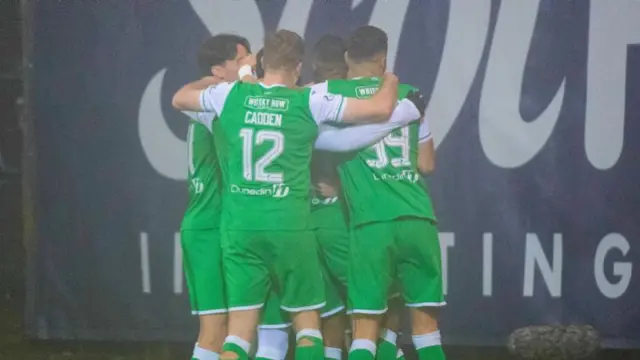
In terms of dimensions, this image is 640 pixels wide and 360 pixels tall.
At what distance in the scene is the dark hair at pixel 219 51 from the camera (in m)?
4.58

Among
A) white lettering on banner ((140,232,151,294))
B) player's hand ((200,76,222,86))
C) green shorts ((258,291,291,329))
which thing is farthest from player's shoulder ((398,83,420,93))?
white lettering on banner ((140,232,151,294))

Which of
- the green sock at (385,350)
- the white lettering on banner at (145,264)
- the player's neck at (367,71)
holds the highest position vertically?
the player's neck at (367,71)

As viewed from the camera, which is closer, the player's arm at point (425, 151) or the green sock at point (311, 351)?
the green sock at point (311, 351)

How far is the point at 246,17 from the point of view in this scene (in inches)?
194

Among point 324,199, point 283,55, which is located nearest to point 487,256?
point 324,199

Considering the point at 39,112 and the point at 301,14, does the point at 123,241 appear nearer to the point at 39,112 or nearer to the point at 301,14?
the point at 39,112

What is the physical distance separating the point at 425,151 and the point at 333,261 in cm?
65

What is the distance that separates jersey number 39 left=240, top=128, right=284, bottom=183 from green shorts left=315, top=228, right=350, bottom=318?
0.45 meters

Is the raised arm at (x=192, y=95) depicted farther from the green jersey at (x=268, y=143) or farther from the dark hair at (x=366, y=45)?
the dark hair at (x=366, y=45)

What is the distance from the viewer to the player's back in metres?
4.21

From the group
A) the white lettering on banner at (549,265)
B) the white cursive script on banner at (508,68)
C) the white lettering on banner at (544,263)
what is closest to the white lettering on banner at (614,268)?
the white lettering on banner at (549,265)

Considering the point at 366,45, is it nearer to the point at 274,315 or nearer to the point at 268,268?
the point at 268,268

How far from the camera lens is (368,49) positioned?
4.41 metres

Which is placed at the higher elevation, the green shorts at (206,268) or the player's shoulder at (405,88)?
the player's shoulder at (405,88)
